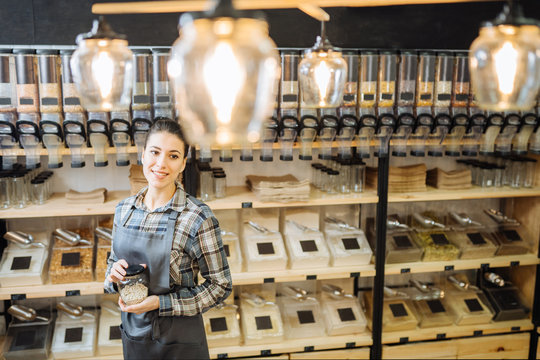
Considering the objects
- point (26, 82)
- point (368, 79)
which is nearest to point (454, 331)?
point (368, 79)

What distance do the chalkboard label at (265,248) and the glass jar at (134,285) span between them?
1.12 metres

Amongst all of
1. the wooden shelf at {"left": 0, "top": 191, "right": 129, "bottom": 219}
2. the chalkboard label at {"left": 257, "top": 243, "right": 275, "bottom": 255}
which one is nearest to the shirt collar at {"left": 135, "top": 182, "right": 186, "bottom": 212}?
the wooden shelf at {"left": 0, "top": 191, "right": 129, "bottom": 219}

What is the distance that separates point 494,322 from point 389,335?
0.72 m

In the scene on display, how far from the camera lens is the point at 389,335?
3.16 metres

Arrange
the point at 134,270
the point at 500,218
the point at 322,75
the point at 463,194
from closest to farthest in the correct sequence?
the point at 322,75 → the point at 134,270 → the point at 463,194 → the point at 500,218

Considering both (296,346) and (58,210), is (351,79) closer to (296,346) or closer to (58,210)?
(296,346)

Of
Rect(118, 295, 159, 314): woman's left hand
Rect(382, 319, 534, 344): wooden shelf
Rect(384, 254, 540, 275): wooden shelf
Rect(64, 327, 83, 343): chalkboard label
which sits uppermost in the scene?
Rect(118, 295, 159, 314): woman's left hand

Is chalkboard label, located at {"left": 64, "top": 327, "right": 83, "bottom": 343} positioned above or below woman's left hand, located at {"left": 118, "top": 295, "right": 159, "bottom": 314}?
below

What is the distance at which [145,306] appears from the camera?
1919 mm

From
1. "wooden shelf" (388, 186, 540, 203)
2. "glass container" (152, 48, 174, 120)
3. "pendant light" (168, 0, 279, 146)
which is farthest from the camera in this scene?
"wooden shelf" (388, 186, 540, 203)

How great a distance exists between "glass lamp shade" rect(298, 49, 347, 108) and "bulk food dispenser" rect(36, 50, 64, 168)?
153cm

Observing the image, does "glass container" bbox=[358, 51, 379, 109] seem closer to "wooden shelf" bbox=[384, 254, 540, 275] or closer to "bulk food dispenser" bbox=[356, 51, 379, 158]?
"bulk food dispenser" bbox=[356, 51, 379, 158]

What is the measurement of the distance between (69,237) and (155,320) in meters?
1.10

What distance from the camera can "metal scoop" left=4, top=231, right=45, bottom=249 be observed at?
277cm
